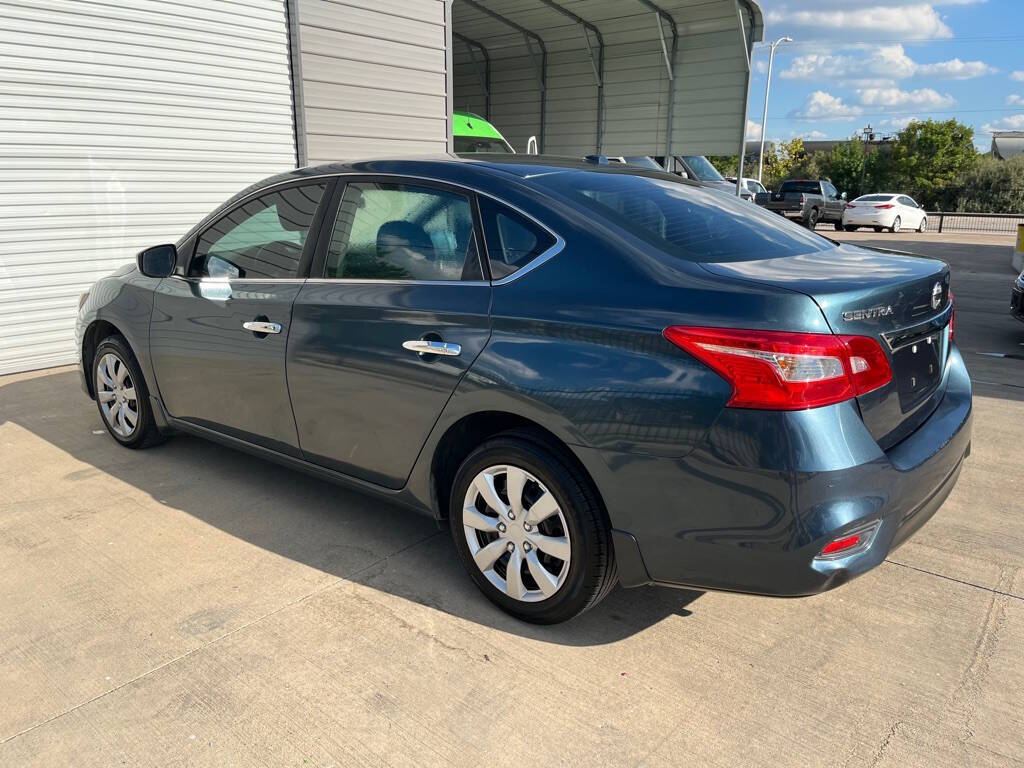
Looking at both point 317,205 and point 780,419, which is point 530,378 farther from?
point 317,205

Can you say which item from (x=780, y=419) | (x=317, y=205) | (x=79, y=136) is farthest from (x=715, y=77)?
(x=780, y=419)

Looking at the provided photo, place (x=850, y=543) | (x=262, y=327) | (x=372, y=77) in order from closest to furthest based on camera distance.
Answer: (x=850, y=543)
(x=262, y=327)
(x=372, y=77)

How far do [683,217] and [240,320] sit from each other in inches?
82.3

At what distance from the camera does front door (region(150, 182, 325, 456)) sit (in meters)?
3.67

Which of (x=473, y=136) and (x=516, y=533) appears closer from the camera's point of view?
(x=516, y=533)

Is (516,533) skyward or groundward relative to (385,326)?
groundward

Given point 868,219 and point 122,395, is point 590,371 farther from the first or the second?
point 868,219

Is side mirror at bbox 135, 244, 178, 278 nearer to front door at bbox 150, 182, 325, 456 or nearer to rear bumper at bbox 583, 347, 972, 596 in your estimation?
front door at bbox 150, 182, 325, 456

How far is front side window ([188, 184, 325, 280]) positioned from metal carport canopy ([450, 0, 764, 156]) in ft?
44.4

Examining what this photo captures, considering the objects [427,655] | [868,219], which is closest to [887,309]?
[427,655]

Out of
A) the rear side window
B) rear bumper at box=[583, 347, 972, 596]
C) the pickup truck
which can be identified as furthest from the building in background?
the pickup truck

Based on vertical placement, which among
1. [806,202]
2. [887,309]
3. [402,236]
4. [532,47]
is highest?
[532,47]

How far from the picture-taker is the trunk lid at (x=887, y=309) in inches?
96.4

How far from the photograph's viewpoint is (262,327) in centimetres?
368
